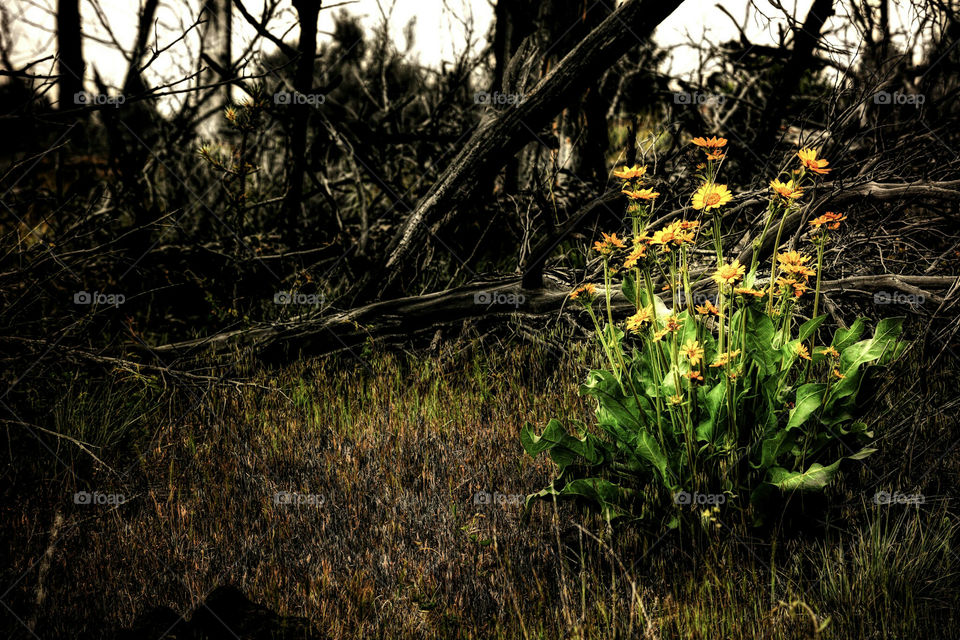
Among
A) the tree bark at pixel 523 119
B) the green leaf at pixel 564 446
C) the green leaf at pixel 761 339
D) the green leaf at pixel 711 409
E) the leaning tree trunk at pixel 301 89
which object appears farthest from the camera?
the leaning tree trunk at pixel 301 89

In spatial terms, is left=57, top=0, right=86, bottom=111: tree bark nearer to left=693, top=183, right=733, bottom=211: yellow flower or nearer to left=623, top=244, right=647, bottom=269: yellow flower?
left=623, top=244, right=647, bottom=269: yellow flower

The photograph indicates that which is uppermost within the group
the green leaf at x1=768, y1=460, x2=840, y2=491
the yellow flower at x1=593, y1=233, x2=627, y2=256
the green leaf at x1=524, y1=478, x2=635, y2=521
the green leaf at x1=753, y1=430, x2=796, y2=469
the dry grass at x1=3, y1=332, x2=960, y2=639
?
the yellow flower at x1=593, y1=233, x2=627, y2=256

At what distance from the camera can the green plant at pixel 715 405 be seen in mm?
2680

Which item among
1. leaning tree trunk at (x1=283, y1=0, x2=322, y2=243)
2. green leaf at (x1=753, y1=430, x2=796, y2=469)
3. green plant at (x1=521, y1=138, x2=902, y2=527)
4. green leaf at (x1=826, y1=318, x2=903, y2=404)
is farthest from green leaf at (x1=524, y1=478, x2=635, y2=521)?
leaning tree trunk at (x1=283, y1=0, x2=322, y2=243)

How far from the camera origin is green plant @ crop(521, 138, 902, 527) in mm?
2680

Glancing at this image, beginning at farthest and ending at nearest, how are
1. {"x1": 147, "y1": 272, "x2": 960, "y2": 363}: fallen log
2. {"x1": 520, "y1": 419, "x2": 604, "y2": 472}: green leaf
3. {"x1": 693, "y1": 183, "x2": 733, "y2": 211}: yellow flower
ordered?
{"x1": 147, "y1": 272, "x2": 960, "y2": 363}: fallen log, {"x1": 520, "y1": 419, "x2": 604, "y2": 472}: green leaf, {"x1": 693, "y1": 183, "x2": 733, "y2": 211}: yellow flower

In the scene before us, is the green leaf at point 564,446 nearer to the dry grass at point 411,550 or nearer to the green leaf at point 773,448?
the dry grass at point 411,550

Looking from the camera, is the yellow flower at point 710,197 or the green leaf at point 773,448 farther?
the green leaf at point 773,448

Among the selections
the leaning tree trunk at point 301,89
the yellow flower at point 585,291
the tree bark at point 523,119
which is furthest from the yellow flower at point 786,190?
the leaning tree trunk at point 301,89

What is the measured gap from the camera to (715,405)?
109 inches

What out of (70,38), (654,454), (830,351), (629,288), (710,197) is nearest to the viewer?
(710,197)

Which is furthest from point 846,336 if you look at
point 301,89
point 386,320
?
point 301,89

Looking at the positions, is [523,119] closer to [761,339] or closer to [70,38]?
[761,339]

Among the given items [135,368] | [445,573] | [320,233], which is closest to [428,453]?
[445,573]
